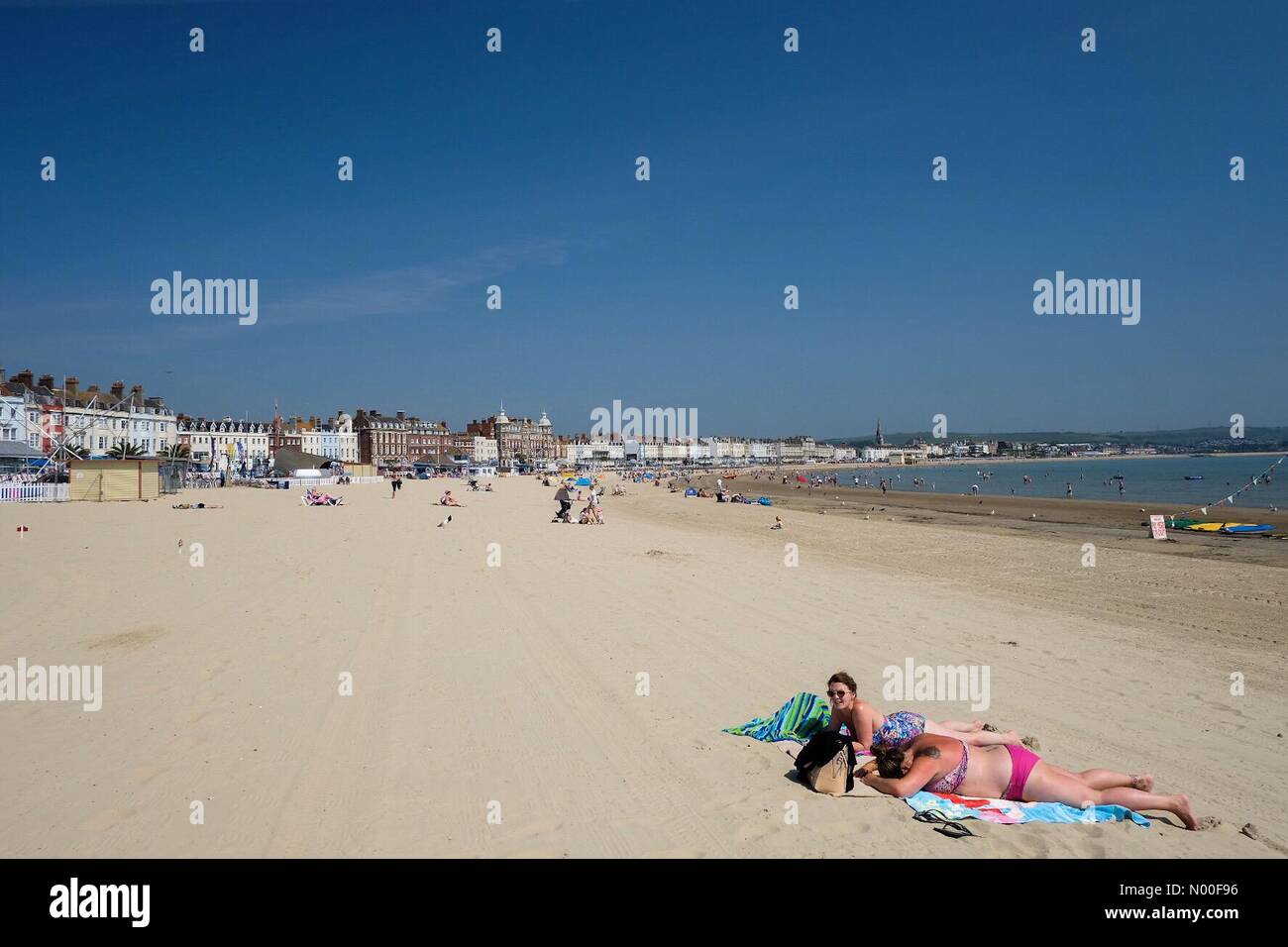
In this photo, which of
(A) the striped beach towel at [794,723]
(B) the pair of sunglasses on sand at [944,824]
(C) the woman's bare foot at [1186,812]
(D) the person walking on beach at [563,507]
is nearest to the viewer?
(B) the pair of sunglasses on sand at [944,824]

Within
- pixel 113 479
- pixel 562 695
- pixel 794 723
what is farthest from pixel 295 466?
pixel 794 723

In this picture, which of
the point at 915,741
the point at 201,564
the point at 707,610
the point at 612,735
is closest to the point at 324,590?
the point at 201,564

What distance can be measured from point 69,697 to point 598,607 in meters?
5.89

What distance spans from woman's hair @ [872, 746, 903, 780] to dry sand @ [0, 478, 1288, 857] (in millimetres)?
302

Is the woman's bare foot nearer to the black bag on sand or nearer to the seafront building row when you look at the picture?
the black bag on sand

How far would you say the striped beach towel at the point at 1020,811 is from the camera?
4.24 m

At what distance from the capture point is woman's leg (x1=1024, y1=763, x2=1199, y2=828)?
13.8 ft

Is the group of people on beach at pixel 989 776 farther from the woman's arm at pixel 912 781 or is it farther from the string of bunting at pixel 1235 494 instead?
the string of bunting at pixel 1235 494

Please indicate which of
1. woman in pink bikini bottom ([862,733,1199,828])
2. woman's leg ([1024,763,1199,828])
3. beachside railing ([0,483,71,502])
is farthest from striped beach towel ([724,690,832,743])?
beachside railing ([0,483,71,502])

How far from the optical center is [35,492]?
32312mm

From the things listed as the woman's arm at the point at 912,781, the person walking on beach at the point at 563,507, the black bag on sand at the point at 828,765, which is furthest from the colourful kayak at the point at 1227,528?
the black bag on sand at the point at 828,765

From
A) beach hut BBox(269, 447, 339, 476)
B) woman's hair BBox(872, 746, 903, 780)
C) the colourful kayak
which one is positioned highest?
beach hut BBox(269, 447, 339, 476)

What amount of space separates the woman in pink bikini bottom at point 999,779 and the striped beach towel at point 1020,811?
4 centimetres
